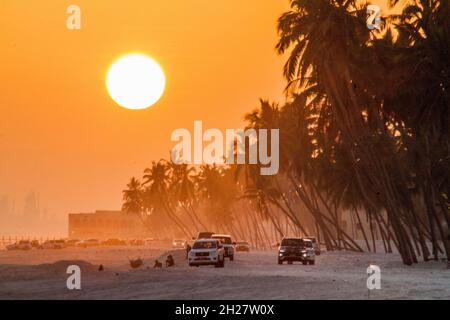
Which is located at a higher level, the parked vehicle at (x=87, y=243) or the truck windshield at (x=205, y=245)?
the truck windshield at (x=205, y=245)

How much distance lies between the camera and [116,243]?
407 ft

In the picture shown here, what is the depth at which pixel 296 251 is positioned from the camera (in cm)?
4075

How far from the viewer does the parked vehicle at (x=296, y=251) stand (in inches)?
1598

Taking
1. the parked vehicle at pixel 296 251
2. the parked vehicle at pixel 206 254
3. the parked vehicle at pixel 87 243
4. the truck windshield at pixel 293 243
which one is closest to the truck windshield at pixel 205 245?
the parked vehicle at pixel 206 254

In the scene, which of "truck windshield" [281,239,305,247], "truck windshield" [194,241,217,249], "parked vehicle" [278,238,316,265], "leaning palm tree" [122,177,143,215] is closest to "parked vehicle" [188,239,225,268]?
"truck windshield" [194,241,217,249]

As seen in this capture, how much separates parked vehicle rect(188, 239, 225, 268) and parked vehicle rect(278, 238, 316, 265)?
4791mm

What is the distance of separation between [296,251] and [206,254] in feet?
21.3

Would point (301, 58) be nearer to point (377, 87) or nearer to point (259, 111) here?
point (377, 87)

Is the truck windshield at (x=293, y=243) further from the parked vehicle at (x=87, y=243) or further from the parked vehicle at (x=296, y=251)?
the parked vehicle at (x=87, y=243)

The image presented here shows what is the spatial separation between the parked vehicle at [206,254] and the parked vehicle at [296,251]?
479 centimetres

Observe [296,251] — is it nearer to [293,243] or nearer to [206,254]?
[293,243]

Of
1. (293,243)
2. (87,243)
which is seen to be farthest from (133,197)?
(293,243)
